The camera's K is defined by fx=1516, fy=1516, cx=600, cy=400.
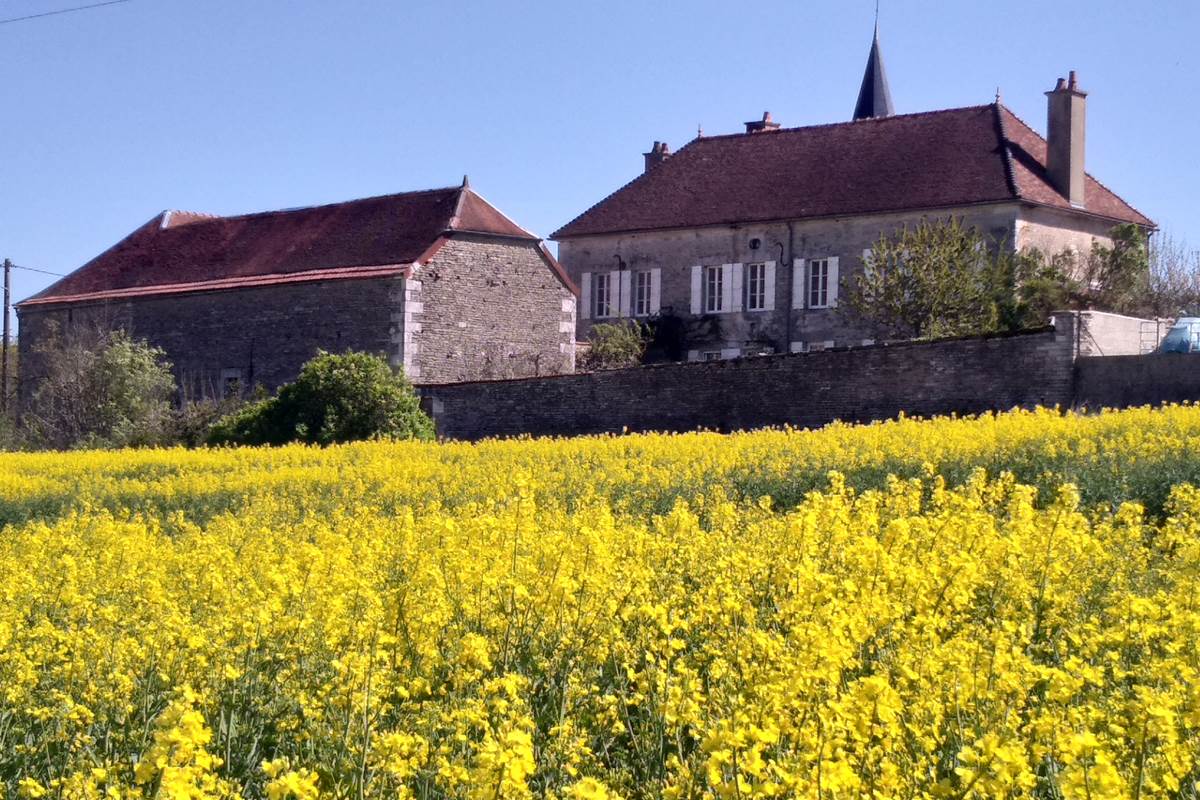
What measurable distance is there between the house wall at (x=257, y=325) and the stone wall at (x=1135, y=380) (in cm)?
1415

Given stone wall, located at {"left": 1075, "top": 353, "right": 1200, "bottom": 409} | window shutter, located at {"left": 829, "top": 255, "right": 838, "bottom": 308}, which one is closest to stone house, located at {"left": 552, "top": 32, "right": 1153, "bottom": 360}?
window shutter, located at {"left": 829, "top": 255, "right": 838, "bottom": 308}

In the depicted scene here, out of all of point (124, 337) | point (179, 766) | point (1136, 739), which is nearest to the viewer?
point (179, 766)

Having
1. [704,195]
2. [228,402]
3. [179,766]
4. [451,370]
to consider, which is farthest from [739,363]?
[179,766]

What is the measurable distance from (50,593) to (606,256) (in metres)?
30.4

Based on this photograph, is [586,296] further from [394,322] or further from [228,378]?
[228,378]

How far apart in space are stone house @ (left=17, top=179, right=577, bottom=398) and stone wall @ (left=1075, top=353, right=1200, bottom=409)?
1380 cm

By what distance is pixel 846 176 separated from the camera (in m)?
34.3

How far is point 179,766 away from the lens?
348 cm

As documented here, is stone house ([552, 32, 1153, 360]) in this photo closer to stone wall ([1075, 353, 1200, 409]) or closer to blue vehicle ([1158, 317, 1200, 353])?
blue vehicle ([1158, 317, 1200, 353])

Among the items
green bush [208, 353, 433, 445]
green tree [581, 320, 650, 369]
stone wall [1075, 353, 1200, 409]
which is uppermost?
green tree [581, 320, 650, 369]

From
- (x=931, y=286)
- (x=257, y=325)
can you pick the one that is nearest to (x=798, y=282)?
(x=931, y=286)

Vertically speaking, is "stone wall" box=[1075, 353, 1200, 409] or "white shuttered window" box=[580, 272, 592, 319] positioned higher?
"white shuttered window" box=[580, 272, 592, 319]

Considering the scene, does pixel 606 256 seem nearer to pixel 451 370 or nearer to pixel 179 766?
pixel 451 370

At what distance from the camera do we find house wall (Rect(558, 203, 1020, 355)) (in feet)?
108
